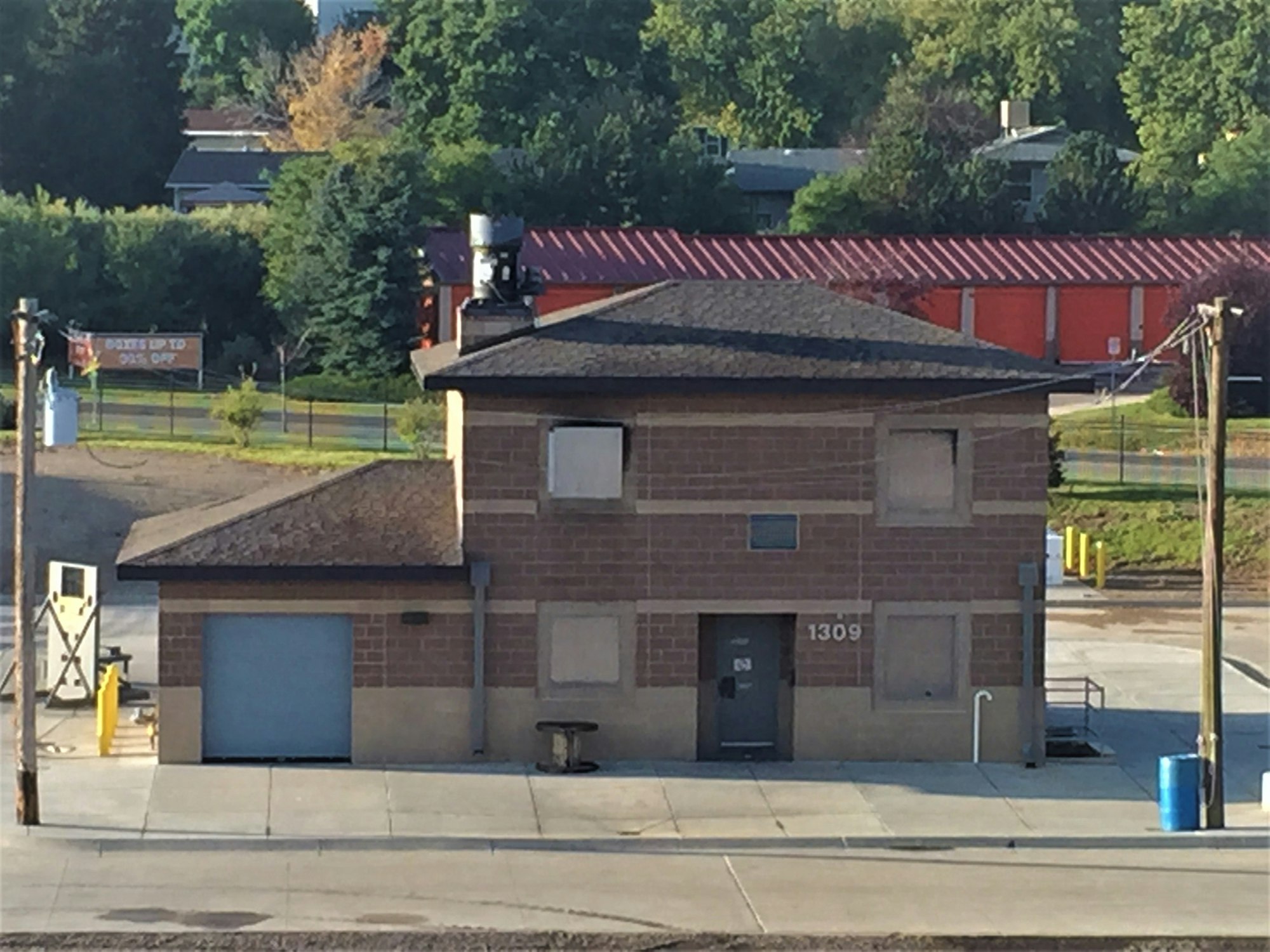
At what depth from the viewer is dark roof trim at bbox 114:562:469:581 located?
29.2 metres

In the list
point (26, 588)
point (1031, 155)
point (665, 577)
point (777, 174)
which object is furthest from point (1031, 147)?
point (26, 588)

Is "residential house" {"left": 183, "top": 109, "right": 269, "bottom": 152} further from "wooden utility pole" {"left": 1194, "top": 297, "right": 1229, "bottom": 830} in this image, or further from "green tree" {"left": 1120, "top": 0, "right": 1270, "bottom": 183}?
"wooden utility pole" {"left": 1194, "top": 297, "right": 1229, "bottom": 830}

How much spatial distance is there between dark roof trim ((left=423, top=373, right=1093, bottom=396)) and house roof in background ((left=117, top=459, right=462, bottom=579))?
2.20 m

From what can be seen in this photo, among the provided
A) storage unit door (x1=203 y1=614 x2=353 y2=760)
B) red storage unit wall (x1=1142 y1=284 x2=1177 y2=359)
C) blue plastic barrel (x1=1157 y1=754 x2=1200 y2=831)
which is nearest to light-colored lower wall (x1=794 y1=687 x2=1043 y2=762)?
blue plastic barrel (x1=1157 y1=754 x2=1200 y2=831)

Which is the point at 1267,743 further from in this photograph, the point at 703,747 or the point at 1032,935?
the point at 1032,935

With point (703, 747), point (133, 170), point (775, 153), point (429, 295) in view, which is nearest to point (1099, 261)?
point (429, 295)

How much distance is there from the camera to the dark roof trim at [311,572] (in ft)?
95.8

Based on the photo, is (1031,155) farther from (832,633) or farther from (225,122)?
(832,633)

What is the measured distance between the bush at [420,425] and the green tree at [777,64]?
77019 mm

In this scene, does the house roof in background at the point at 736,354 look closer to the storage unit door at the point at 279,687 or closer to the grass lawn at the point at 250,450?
the storage unit door at the point at 279,687

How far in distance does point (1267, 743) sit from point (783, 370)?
29.2 feet

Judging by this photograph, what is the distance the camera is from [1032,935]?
22359 millimetres

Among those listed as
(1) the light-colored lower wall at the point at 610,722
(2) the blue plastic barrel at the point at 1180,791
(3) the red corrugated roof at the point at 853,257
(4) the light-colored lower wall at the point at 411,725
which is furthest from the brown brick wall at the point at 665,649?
(3) the red corrugated roof at the point at 853,257

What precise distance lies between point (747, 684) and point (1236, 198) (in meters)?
75.9
